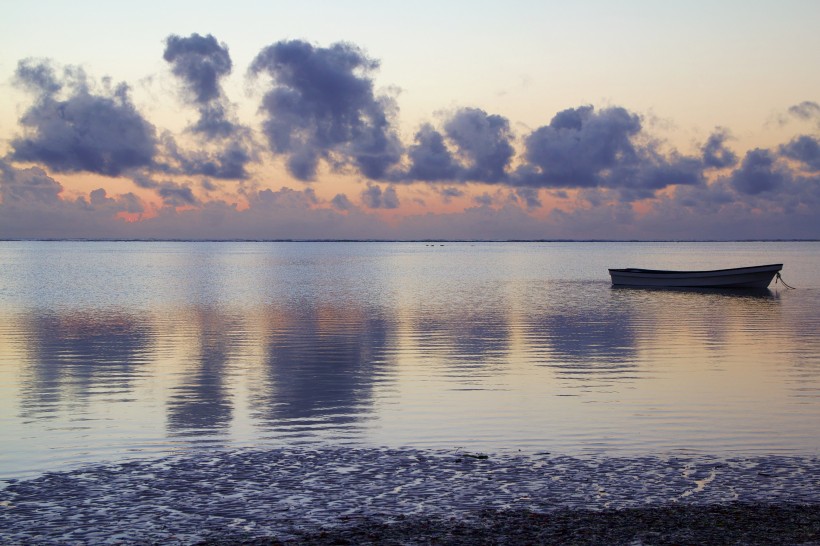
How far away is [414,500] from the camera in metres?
13.9

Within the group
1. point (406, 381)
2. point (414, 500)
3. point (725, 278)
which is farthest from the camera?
point (725, 278)

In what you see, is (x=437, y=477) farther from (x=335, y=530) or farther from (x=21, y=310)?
(x=21, y=310)

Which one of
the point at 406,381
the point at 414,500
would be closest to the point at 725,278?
the point at 406,381

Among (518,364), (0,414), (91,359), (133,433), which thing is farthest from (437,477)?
(91,359)

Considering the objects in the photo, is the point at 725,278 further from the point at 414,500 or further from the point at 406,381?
the point at 414,500

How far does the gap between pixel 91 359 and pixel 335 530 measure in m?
23.5

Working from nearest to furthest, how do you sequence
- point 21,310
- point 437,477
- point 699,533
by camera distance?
point 699,533 < point 437,477 < point 21,310

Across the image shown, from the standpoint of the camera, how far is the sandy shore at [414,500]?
11844 mm

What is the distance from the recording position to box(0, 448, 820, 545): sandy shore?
11.8m

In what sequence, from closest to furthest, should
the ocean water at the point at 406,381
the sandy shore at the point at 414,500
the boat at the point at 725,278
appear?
the sandy shore at the point at 414,500, the ocean water at the point at 406,381, the boat at the point at 725,278

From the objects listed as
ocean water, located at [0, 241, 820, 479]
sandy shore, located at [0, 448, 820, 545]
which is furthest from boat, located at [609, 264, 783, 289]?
sandy shore, located at [0, 448, 820, 545]

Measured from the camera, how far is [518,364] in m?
31.5

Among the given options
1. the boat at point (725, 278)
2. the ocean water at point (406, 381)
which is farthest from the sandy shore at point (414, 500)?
the boat at point (725, 278)

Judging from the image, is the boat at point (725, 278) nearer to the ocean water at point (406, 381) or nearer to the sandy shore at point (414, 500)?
the ocean water at point (406, 381)
